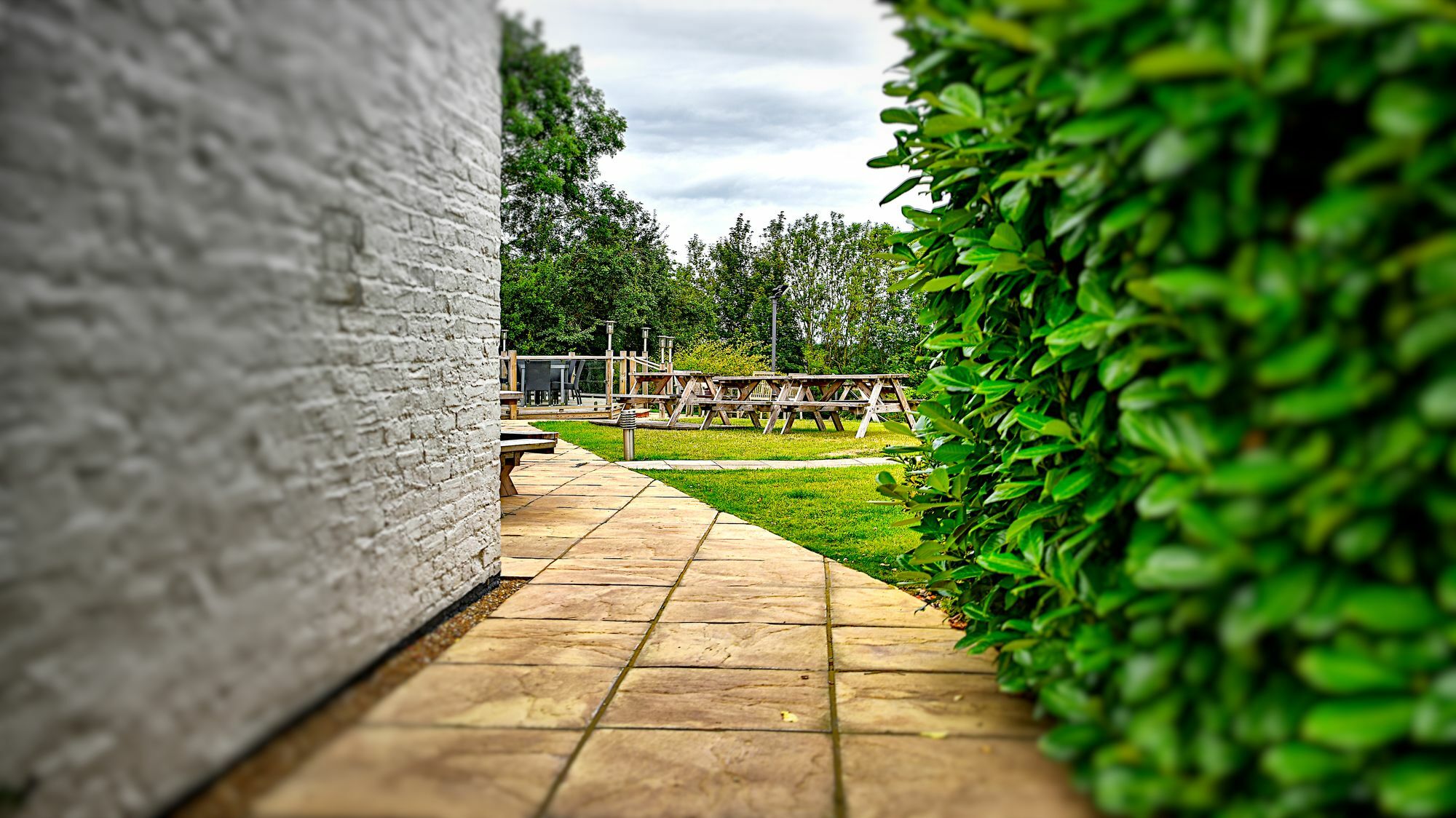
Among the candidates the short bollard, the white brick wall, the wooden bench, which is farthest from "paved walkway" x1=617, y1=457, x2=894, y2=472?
the white brick wall

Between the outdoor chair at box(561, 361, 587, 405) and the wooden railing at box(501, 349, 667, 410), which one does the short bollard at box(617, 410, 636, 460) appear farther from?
the outdoor chair at box(561, 361, 587, 405)

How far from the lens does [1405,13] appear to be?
2.91ft

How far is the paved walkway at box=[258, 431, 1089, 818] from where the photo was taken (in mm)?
1608

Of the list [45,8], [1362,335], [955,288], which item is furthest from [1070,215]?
[45,8]

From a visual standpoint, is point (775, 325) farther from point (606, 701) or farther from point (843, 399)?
point (606, 701)

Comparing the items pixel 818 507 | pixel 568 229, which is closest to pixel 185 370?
pixel 818 507

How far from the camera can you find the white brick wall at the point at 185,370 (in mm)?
1145

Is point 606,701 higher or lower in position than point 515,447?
lower

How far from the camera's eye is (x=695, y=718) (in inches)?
80.6

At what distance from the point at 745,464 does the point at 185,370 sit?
666 centimetres

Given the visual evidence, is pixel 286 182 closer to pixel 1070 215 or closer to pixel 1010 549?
pixel 1070 215

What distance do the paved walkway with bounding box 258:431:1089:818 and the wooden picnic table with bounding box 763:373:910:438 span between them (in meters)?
7.60

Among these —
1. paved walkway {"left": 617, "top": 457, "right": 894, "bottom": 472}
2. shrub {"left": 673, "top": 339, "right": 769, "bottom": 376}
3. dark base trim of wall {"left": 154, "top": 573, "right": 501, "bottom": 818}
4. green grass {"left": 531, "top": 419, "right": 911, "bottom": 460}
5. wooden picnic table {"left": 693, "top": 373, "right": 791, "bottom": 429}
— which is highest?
shrub {"left": 673, "top": 339, "right": 769, "bottom": 376}

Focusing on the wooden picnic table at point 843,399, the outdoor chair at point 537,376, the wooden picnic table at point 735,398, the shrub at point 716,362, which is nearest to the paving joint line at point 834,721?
the wooden picnic table at point 843,399
